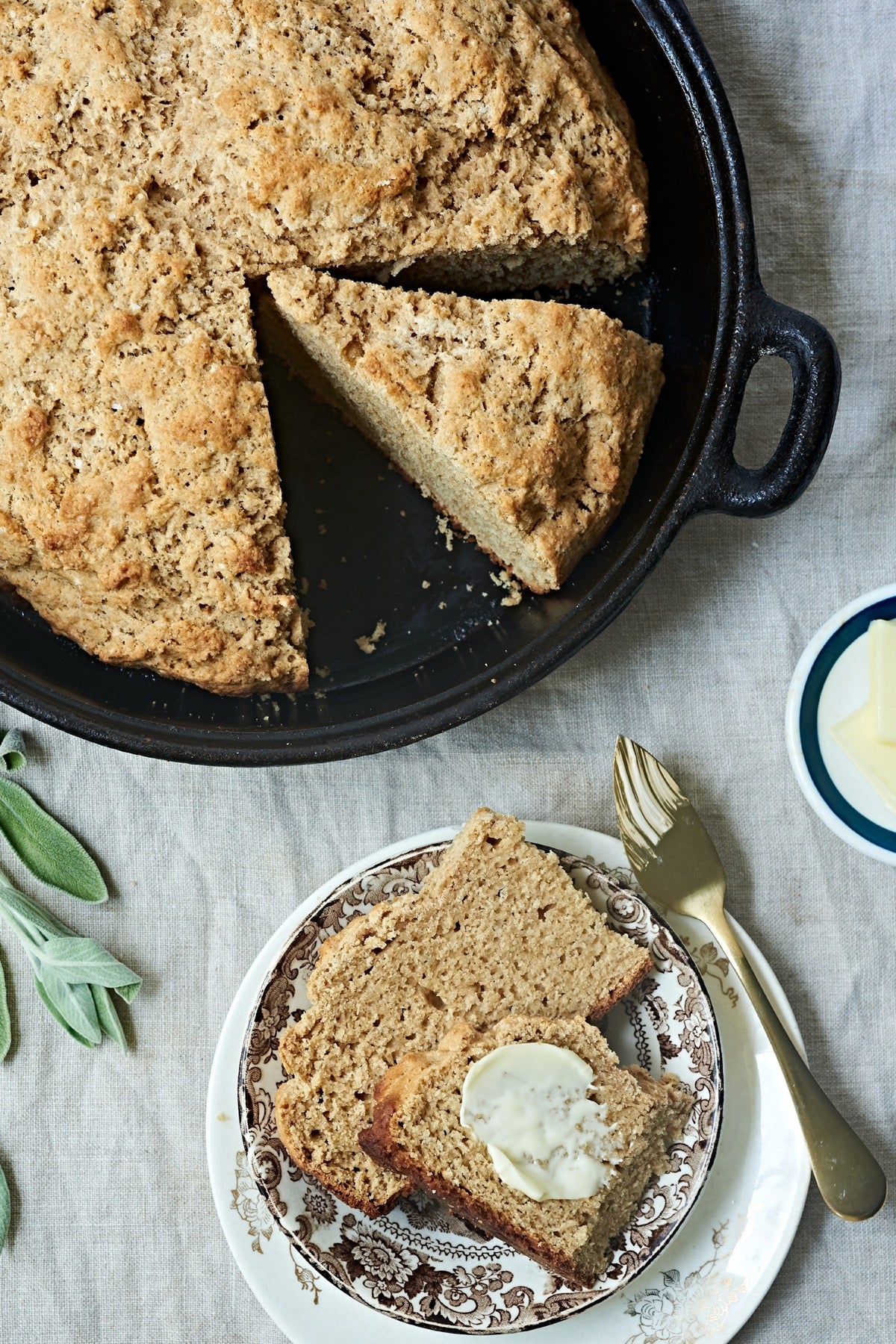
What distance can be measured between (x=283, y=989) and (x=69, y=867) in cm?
78

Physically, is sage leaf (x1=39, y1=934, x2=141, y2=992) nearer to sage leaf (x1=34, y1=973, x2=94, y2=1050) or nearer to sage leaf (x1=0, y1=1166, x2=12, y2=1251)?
sage leaf (x1=34, y1=973, x2=94, y2=1050)

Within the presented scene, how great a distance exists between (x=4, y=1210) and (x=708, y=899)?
2.34 meters

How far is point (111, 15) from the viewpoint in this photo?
9.07ft

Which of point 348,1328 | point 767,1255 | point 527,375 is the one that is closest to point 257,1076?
point 348,1328

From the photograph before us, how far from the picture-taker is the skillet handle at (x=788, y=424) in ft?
9.25

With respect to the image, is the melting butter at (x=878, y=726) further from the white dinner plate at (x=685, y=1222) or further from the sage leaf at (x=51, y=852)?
the sage leaf at (x=51, y=852)

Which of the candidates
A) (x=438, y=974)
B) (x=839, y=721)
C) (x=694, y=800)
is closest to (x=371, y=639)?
(x=438, y=974)

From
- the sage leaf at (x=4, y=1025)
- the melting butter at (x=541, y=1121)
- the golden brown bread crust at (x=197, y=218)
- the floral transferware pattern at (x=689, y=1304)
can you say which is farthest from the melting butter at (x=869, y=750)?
the sage leaf at (x=4, y=1025)

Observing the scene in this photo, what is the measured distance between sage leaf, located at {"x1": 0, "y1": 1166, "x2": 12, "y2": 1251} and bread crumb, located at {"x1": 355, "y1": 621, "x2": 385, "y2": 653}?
77.1 inches

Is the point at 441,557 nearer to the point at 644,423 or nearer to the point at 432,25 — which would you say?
the point at 644,423

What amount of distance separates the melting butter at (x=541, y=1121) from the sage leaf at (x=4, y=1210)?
1.48 m

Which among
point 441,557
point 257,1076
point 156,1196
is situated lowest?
point 156,1196

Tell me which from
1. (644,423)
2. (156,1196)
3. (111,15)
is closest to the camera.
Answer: (111,15)

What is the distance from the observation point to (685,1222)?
3.21 meters
